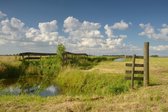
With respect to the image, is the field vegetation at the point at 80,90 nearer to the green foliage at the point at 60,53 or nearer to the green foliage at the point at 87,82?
the green foliage at the point at 87,82

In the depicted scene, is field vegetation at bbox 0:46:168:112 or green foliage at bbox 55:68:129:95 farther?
green foliage at bbox 55:68:129:95

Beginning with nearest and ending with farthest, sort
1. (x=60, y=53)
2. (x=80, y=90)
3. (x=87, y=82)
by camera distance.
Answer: (x=80, y=90) < (x=87, y=82) < (x=60, y=53)

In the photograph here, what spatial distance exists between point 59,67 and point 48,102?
762 inches

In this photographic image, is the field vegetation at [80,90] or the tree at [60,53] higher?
the tree at [60,53]

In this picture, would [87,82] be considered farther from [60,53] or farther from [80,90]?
[60,53]

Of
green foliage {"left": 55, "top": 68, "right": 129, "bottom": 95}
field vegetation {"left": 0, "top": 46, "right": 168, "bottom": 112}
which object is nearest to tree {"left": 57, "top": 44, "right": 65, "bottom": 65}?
field vegetation {"left": 0, "top": 46, "right": 168, "bottom": 112}

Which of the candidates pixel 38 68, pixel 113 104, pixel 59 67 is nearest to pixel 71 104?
pixel 113 104

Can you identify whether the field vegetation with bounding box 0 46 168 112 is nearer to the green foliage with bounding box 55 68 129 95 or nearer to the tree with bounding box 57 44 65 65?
the green foliage with bounding box 55 68 129 95

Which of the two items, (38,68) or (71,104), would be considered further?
(38,68)

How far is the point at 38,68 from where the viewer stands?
35312 mm

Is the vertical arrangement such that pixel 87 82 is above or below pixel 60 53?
below

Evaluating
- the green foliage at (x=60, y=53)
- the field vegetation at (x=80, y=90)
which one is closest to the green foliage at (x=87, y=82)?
the field vegetation at (x=80, y=90)

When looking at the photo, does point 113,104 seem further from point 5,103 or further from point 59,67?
point 59,67

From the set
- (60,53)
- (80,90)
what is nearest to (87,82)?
(80,90)
